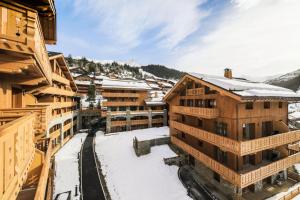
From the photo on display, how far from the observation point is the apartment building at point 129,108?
37.4m

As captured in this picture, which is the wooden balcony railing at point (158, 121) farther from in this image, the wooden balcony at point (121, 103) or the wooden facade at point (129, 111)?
the wooden balcony at point (121, 103)

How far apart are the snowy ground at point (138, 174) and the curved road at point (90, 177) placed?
1.02 metres

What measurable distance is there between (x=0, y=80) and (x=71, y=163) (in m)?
19.9

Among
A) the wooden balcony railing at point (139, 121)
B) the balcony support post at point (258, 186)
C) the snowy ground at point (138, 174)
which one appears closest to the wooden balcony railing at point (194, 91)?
the snowy ground at point (138, 174)

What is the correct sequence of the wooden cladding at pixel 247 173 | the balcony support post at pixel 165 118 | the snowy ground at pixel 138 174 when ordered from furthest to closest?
1. the balcony support post at pixel 165 118
2. the snowy ground at pixel 138 174
3. the wooden cladding at pixel 247 173

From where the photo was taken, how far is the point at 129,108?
3959 cm

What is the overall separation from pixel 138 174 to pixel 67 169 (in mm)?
9066

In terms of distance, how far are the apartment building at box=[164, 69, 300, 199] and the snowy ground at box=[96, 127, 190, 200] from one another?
392cm

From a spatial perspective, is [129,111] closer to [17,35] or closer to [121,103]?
[121,103]

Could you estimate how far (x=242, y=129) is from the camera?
15727mm

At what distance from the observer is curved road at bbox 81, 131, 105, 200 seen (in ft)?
55.9

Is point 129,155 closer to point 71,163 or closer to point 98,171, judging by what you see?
Result: point 98,171

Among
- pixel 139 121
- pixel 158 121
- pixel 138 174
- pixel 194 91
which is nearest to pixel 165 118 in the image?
pixel 158 121

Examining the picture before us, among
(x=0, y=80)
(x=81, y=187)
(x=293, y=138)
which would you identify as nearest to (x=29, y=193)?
(x=0, y=80)
